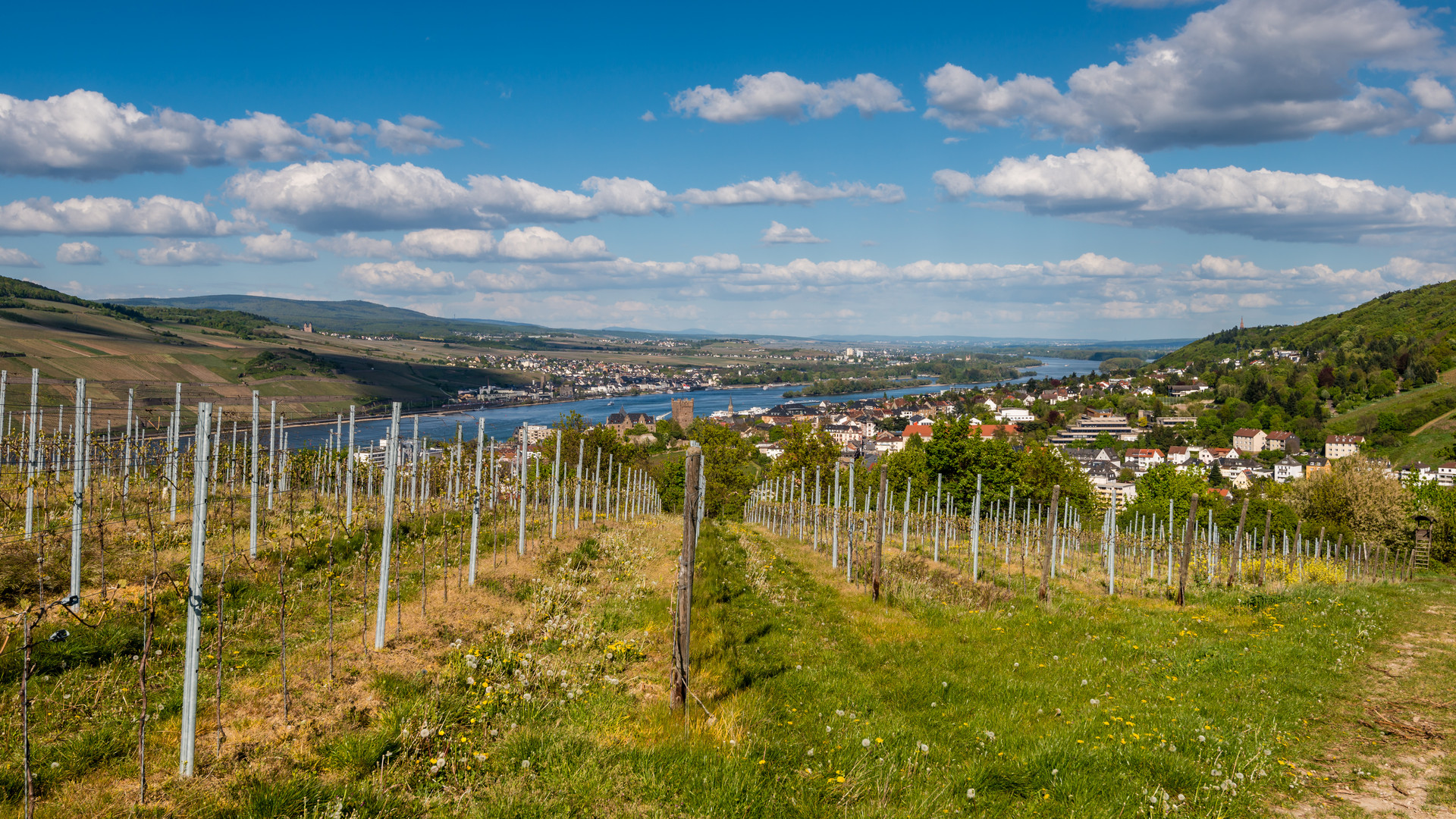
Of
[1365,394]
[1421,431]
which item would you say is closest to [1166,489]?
[1421,431]

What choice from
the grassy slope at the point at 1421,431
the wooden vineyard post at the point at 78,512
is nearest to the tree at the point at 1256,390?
the grassy slope at the point at 1421,431

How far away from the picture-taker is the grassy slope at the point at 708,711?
222 inches

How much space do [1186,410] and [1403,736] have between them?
199 meters

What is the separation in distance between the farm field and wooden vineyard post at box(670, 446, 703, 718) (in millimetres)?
228

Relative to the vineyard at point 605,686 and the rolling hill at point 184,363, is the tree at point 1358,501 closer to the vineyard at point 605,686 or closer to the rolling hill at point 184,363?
the vineyard at point 605,686

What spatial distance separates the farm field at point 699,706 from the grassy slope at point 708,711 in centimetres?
3

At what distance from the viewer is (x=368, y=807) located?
5168mm

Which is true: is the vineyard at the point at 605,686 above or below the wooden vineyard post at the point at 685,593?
below

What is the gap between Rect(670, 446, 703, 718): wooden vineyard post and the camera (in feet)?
23.1

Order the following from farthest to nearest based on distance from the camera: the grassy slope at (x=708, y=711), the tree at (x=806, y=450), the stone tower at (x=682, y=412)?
the stone tower at (x=682, y=412) → the tree at (x=806, y=450) → the grassy slope at (x=708, y=711)

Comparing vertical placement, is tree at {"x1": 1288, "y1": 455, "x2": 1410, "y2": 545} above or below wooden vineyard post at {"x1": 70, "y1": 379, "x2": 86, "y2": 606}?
below

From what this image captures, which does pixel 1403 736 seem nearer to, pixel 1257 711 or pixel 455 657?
pixel 1257 711

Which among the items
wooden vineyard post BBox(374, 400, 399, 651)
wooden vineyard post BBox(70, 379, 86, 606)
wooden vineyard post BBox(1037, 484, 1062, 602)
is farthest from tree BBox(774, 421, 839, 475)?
wooden vineyard post BBox(70, 379, 86, 606)

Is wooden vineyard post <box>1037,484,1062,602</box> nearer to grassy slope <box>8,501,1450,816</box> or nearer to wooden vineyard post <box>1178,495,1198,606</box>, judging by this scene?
grassy slope <box>8,501,1450,816</box>
